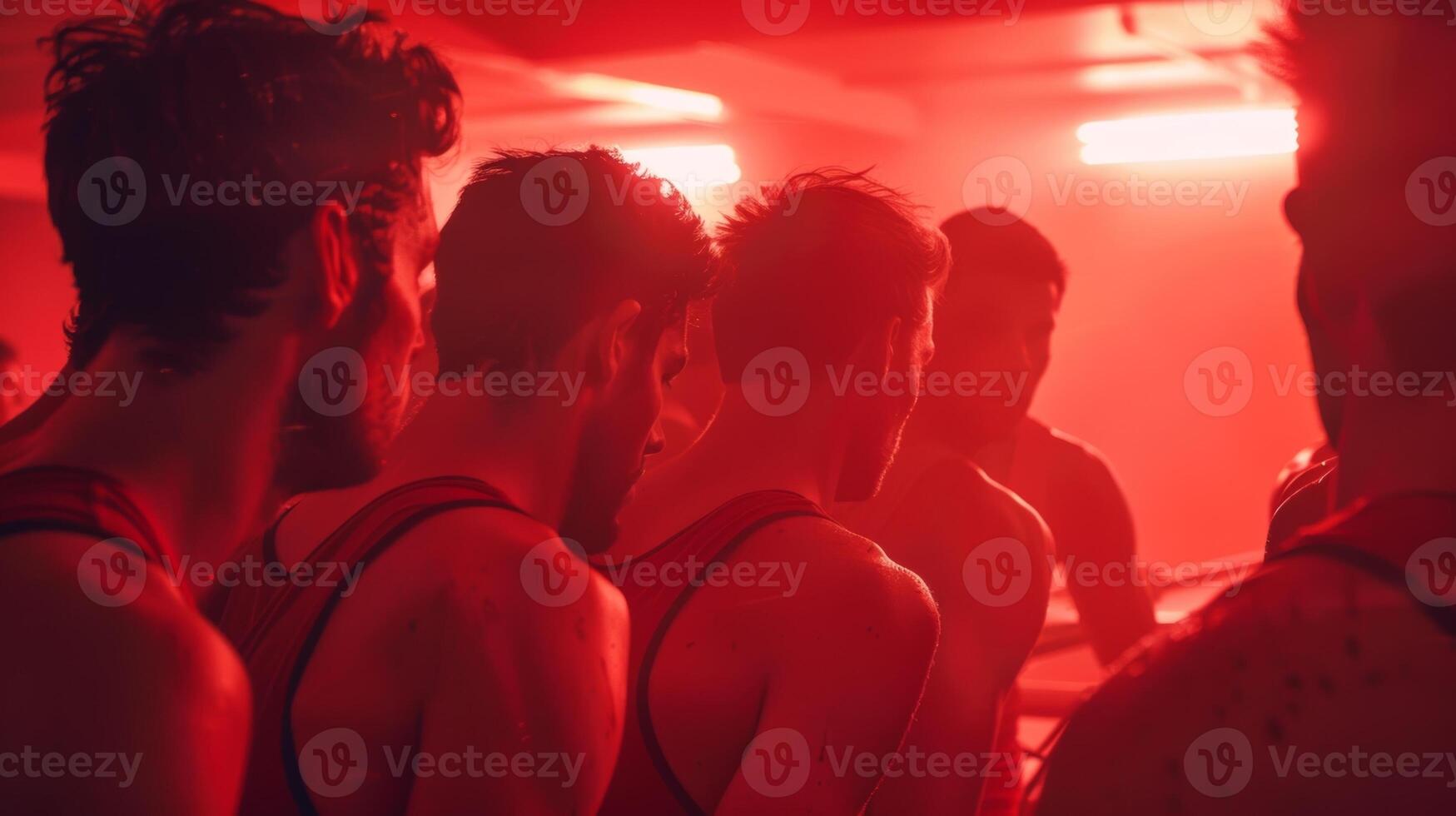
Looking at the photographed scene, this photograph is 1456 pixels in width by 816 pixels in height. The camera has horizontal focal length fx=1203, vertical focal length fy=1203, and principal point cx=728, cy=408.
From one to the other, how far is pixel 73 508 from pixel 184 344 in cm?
20

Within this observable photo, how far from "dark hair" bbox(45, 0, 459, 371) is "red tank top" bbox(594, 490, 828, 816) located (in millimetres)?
518

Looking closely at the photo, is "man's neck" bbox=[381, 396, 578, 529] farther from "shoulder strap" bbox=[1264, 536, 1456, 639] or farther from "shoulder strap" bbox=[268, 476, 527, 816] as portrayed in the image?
"shoulder strap" bbox=[1264, 536, 1456, 639]

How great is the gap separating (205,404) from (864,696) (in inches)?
29.2

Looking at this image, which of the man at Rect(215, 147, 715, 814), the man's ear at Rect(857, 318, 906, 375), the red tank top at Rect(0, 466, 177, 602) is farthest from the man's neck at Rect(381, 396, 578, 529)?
the man's ear at Rect(857, 318, 906, 375)

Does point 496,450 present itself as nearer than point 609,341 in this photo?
Yes

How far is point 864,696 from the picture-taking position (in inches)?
52.1

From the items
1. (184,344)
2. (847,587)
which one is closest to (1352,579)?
(847,587)

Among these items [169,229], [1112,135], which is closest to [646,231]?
[169,229]

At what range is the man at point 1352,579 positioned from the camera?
0.75 meters

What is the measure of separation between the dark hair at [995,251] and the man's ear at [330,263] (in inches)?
63.6

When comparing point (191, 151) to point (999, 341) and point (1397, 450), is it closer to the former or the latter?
point (1397, 450)

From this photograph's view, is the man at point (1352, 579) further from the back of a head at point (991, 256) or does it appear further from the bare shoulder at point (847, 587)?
the back of a head at point (991, 256)

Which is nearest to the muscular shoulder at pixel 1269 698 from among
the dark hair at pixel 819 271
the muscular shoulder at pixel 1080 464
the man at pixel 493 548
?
the man at pixel 493 548

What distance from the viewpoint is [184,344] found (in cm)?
100
